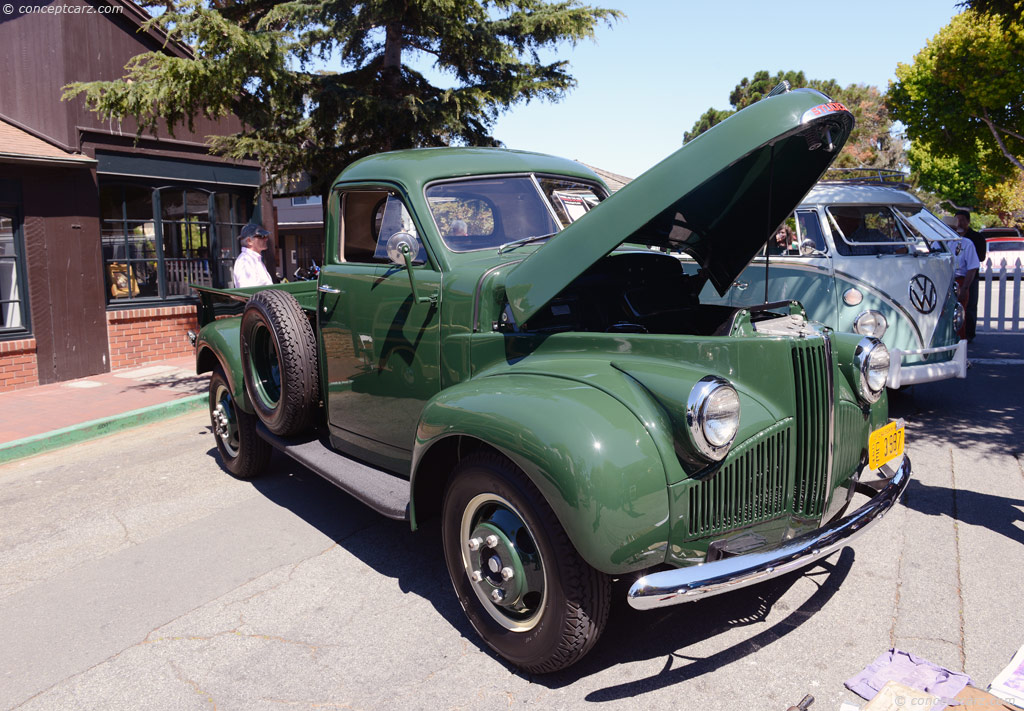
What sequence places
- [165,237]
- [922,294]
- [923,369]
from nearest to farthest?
[923,369], [922,294], [165,237]

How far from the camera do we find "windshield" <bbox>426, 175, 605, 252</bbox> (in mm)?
3943

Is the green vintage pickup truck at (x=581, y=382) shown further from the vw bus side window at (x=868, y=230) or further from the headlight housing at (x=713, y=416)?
the vw bus side window at (x=868, y=230)

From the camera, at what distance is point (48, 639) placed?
3.43 m

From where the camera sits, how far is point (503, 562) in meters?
2.92

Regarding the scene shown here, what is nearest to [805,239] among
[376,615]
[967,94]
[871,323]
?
[871,323]

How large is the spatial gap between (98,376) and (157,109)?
4.81m

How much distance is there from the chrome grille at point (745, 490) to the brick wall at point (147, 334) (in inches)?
407

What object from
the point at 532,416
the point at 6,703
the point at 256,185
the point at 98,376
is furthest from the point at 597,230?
the point at 256,185

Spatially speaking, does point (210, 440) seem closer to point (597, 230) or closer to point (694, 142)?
point (597, 230)

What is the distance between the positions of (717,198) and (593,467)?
1736mm

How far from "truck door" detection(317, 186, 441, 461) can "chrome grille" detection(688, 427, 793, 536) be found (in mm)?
1516

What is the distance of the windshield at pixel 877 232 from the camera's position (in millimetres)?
7215

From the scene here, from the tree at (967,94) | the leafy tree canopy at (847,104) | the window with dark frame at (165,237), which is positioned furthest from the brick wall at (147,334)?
the leafy tree canopy at (847,104)

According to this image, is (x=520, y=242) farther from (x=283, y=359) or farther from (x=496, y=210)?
(x=283, y=359)
